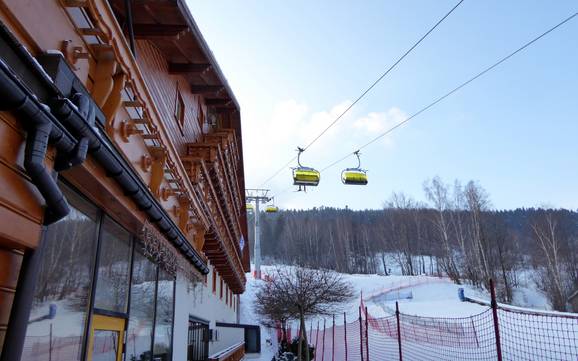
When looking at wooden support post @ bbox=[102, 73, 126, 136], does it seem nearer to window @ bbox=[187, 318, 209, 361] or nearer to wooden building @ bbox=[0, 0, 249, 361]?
wooden building @ bbox=[0, 0, 249, 361]

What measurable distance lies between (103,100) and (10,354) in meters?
2.08

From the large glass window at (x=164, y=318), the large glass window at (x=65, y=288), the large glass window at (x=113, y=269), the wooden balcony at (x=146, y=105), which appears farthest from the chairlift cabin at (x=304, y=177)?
the large glass window at (x=65, y=288)

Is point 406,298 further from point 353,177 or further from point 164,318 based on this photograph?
point 164,318

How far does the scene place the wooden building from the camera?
2486mm

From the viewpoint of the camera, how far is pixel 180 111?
28.7ft

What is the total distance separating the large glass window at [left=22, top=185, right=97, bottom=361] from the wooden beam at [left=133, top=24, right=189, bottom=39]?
10.3ft

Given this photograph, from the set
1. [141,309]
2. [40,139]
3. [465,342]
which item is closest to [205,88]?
[141,309]

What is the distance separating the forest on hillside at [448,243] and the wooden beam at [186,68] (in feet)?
55.1

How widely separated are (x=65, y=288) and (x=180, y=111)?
550 centimetres

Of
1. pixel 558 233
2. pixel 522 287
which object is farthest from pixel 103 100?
pixel 522 287

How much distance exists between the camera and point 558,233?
47125 mm

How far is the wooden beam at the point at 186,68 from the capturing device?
8.10 metres

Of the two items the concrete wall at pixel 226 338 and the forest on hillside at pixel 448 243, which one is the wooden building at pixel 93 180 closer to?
the concrete wall at pixel 226 338

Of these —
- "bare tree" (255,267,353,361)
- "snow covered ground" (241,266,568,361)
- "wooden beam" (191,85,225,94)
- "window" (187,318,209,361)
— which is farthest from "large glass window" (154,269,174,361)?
"snow covered ground" (241,266,568,361)
